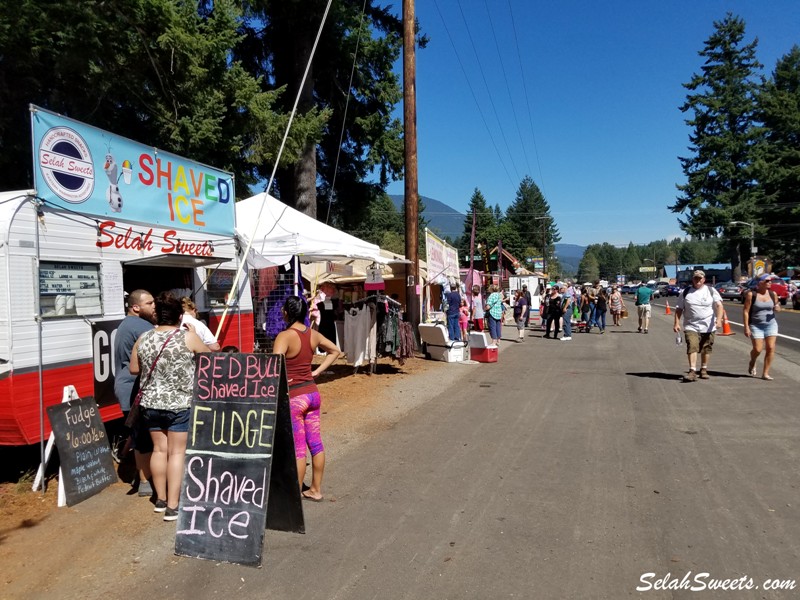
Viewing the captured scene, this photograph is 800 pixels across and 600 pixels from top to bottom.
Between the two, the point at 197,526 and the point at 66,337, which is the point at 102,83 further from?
the point at 197,526

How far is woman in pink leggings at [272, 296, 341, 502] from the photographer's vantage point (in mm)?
4551

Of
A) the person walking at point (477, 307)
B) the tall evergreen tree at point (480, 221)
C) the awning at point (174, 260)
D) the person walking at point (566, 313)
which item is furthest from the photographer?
the tall evergreen tree at point (480, 221)

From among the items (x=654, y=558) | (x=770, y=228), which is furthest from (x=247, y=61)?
(x=770, y=228)

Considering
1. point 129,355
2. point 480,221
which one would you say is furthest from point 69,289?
point 480,221

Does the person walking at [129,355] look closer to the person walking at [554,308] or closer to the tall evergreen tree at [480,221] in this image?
the person walking at [554,308]

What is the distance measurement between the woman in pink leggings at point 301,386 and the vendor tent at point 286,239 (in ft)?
14.4

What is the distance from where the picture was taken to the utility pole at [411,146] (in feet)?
45.8

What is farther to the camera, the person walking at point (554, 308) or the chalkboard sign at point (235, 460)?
the person walking at point (554, 308)

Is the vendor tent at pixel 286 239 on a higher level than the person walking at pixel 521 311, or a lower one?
higher

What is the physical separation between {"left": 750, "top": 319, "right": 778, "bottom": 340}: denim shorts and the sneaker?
30.7 feet

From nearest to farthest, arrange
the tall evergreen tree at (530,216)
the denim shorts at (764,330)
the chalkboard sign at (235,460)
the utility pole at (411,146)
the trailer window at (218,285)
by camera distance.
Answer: the chalkboard sign at (235,460), the trailer window at (218,285), the denim shorts at (764,330), the utility pole at (411,146), the tall evergreen tree at (530,216)

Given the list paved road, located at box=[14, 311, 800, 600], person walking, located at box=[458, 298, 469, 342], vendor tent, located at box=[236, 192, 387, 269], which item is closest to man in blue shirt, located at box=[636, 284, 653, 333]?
person walking, located at box=[458, 298, 469, 342]

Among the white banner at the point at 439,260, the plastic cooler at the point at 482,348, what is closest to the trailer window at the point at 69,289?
the plastic cooler at the point at 482,348

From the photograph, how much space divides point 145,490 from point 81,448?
2.26ft
